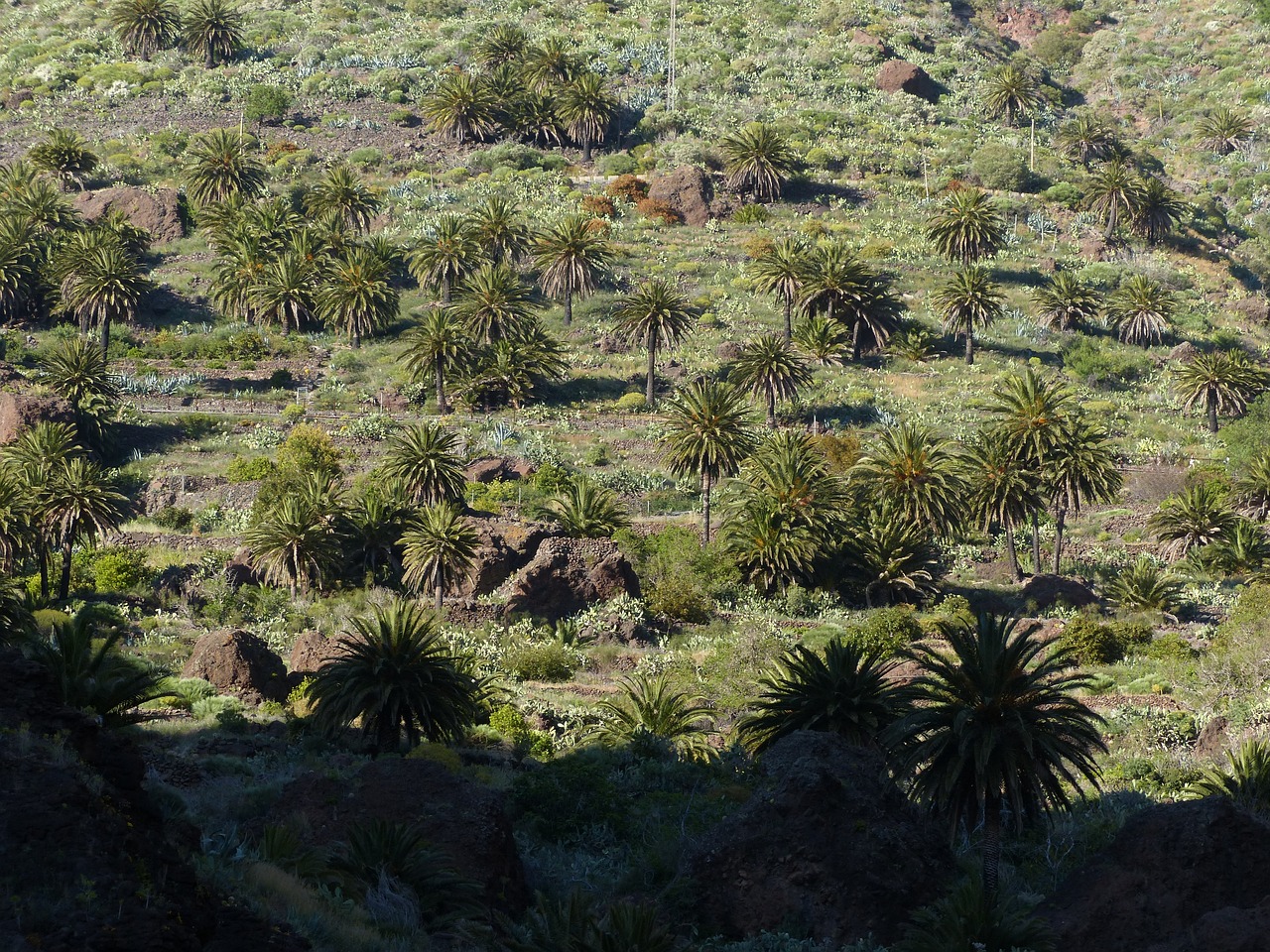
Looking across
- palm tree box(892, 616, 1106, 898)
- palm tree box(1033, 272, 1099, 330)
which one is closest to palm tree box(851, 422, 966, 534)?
palm tree box(892, 616, 1106, 898)

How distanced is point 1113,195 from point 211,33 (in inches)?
3347

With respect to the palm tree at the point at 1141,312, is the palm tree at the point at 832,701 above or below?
below

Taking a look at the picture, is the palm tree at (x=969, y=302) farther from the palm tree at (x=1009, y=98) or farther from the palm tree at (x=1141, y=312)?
the palm tree at (x=1009, y=98)

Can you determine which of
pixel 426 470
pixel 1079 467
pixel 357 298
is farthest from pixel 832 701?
pixel 357 298

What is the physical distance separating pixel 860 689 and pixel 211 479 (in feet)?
152

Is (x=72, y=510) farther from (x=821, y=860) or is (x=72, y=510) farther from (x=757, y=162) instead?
(x=757, y=162)

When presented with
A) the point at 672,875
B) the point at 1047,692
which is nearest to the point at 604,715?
the point at 672,875

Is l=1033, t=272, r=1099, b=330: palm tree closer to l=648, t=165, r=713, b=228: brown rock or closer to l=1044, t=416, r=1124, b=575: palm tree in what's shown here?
l=648, t=165, r=713, b=228: brown rock

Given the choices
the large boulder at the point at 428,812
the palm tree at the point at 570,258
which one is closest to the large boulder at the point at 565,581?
the large boulder at the point at 428,812

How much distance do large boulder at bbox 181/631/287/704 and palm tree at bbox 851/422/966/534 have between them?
28.6m

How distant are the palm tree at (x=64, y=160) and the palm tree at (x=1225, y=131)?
103529mm

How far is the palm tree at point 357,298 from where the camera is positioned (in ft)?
278

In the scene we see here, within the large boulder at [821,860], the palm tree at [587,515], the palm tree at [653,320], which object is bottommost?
the palm tree at [587,515]

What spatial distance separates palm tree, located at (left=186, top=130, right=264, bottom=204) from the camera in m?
100
